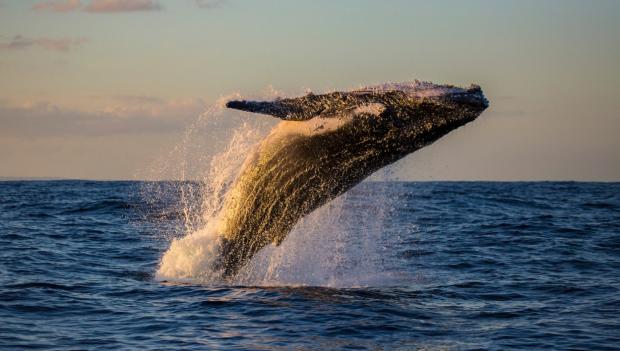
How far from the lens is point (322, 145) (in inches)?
472

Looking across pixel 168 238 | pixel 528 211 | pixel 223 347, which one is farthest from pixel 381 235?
pixel 223 347

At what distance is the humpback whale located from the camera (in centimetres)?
1105

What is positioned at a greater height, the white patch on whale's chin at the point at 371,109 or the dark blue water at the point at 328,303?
the white patch on whale's chin at the point at 371,109

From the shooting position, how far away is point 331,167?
1228 cm

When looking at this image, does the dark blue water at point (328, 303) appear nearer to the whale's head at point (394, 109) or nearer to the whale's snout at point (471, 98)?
the whale's head at point (394, 109)

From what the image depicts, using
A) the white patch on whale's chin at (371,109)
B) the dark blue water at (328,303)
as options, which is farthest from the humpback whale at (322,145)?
the dark blue water at (328,303)

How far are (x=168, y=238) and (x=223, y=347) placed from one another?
1411cm

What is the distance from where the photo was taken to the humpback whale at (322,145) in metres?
11.1

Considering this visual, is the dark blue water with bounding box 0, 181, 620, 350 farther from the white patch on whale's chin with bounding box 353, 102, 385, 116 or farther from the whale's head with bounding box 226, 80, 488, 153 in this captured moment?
the white patch on whale's chin with bounding box 353, 102, 385, 116

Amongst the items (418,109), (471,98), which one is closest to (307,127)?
(418,109)

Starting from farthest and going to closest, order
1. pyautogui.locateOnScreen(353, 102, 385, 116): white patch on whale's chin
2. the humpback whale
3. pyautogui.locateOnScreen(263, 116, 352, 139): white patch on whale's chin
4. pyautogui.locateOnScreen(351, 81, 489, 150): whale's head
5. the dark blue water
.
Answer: pyautogui.locateOnScreen(263, 116, 352, 139): white patch on whale's chin, pyautogui.locateOnScreen(353, 102, 385, 116): white patch on whale's chin, the humpback whale, pyautogui.locateOnScreen(351, 81, 489, 150): whale's head, the dark blue water

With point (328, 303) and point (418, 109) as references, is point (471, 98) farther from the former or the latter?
point (328, 303)

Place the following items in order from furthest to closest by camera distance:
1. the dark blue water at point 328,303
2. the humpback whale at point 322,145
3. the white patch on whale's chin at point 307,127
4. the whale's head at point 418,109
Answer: the white patch on whale's chin at point 307,127 < the humpback whale at point 322,145 < the whale's head at point 418,109 < the dark blue water at point 328,303

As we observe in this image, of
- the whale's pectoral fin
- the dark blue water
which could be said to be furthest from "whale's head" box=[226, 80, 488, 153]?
the dark blue water
